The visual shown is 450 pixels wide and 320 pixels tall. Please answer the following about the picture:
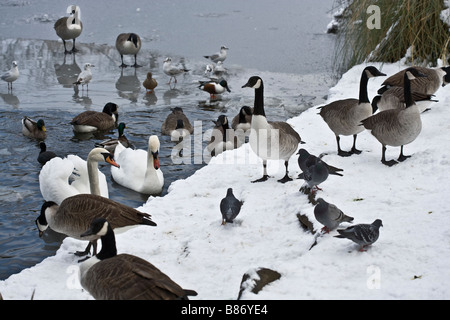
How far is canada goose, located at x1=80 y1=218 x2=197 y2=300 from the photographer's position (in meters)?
4.22

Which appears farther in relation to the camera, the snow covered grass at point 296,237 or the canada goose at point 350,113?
the canada goose at point 350,113

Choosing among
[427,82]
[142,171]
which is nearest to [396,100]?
[427,82]

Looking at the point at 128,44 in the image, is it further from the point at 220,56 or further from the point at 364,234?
the point at 364,234

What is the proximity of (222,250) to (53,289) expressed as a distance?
170cm

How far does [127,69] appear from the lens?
1539 centimetres

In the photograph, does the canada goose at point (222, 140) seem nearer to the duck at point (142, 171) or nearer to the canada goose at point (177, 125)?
the canada goose at point (177, 125)

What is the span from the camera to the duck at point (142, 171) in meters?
8.37

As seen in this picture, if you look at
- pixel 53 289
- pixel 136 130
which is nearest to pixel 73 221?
pixel 53 289

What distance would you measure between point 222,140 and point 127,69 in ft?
20.5

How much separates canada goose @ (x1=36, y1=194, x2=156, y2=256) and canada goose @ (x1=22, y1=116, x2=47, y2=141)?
4.04 meters

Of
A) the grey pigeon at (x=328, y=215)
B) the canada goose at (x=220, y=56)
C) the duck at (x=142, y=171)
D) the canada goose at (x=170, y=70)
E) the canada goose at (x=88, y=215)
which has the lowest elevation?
the duck at (x=142, y=171)

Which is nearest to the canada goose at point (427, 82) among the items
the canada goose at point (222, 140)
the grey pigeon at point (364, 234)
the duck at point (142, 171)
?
the canada goose at point (222, 140)

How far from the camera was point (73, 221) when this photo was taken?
238 inches

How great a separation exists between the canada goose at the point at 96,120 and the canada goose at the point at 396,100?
16.4 feet
